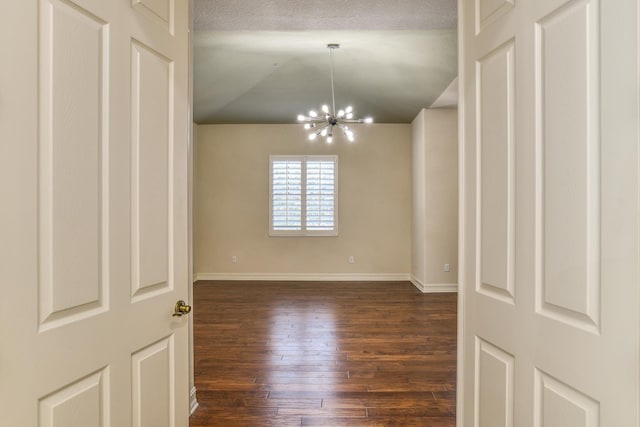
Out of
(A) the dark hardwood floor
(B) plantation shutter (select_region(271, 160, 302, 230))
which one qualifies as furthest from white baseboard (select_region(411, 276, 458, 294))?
(B) plantation shutter (select_region(271, 160, 302, 230))

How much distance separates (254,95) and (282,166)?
1.57m

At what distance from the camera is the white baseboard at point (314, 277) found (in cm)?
752

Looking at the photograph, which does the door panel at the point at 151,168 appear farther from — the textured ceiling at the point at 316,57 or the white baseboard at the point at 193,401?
the textured ceiling at the point at 316,57

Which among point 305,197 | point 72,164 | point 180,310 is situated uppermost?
point 305,197

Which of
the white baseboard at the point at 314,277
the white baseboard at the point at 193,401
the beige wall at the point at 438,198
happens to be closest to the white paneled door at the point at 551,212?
the white baseboard at the point at 193,401

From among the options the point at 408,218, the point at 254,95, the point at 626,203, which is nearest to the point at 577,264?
the point at 626,203

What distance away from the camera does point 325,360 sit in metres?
3.48

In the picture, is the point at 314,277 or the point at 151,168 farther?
the point at 314,277

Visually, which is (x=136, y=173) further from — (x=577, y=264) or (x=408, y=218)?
(x=408, y=218)

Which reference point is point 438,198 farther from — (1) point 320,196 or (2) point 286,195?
(2) point 286,195

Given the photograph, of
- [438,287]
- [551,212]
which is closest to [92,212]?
[551,212]

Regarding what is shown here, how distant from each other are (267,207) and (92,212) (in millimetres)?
6414

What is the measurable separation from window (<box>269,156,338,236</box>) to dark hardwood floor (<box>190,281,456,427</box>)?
1677 millimetres

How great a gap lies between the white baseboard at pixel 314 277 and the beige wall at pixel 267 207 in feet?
0.06
